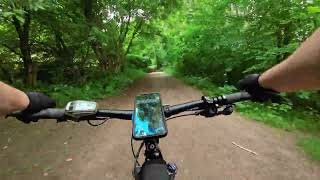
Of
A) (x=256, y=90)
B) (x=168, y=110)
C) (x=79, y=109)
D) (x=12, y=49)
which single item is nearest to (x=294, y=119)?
(x=256, y=90)

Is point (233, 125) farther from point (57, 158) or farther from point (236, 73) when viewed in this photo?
point (236, 73)

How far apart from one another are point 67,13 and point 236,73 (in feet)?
24.0

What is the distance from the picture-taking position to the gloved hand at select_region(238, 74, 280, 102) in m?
1.76

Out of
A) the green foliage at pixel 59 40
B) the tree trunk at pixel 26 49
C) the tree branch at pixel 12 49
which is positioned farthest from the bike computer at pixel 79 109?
the tree branch at pixel 12 49

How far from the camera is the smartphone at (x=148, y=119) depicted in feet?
4.99

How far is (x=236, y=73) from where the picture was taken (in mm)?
13719

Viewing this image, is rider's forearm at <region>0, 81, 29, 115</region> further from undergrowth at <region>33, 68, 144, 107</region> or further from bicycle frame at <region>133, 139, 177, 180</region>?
undergrowth at <region>33, 68, 144, 107</region>

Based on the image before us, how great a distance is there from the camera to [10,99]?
152 cm

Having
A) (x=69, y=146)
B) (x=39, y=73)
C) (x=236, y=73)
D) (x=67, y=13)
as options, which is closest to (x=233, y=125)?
(x=69, y=146)

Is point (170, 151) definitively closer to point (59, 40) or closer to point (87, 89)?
point (87, 89)

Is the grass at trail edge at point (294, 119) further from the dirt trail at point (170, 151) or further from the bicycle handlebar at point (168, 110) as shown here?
the bicycle handlebar at point (168, 110)

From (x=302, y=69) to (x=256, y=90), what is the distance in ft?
2.32

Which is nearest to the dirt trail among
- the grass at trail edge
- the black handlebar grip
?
the grass at trail edge

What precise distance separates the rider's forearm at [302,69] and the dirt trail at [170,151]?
4166 mm
